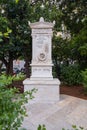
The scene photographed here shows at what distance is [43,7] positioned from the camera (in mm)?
13141

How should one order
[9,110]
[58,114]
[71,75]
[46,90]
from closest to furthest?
[9,110], [58,114], [46,90], [71,75]

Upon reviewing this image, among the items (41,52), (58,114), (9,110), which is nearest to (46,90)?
(41,52)

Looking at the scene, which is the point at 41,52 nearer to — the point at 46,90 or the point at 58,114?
the point at 46,90

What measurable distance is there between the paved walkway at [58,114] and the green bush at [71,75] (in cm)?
417

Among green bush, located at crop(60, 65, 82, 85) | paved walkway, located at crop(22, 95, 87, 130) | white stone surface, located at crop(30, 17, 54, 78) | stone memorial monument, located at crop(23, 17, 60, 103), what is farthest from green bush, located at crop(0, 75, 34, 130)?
green bush, located at crop(60, 65, 82, 85)

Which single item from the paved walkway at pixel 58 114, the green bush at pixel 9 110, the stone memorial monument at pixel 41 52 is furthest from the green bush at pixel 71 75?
the green bush at pixel 9 110

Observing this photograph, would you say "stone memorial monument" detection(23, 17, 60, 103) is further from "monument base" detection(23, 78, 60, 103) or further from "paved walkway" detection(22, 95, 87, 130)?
"paved walkway" detection(22, 95, 87, 130)

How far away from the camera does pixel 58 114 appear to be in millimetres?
7949

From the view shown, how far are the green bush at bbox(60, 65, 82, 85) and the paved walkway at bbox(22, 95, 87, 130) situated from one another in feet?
13.7

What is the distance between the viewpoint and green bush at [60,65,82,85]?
1401 cm

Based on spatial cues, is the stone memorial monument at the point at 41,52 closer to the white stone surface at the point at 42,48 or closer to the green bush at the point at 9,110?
the white stone surface at the point at 42,48

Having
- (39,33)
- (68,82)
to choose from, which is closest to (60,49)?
(68,82)

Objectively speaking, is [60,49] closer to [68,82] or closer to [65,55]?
[65,55]

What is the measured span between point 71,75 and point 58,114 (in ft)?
20.7
